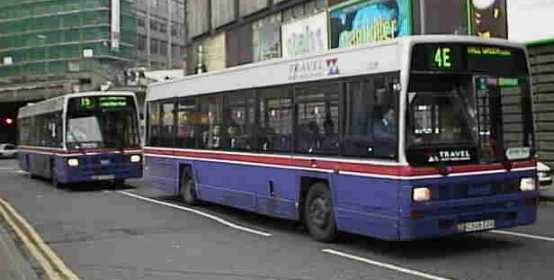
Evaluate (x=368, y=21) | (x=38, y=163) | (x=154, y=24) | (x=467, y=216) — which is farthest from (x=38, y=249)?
(x=154, y=24)

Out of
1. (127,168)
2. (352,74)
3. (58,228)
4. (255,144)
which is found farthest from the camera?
(127,168)

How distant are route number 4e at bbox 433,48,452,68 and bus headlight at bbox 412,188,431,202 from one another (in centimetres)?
146

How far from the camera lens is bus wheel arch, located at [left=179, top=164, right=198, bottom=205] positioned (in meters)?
16.2

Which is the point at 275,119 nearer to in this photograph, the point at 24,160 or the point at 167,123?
the point at 167,123

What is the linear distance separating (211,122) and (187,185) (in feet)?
7.32

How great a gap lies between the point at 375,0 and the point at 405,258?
16.9 meters

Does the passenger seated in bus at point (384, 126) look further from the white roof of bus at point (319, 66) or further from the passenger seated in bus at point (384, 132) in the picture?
the white roof of bus at point (319, 66)

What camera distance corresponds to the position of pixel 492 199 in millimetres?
9961

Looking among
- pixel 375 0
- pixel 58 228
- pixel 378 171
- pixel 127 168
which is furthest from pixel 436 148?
pixel 375 0

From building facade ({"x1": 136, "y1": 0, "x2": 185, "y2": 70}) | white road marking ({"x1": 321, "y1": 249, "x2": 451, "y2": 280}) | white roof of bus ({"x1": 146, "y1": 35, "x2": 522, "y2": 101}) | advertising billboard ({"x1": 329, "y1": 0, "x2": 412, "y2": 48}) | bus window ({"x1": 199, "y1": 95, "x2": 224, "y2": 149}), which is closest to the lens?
white road marking ({"x1": 321, "y1": 249, "x2": 451, "y2": 280})

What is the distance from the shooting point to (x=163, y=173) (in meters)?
17.7

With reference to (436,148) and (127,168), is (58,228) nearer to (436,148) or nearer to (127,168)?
(436,148)

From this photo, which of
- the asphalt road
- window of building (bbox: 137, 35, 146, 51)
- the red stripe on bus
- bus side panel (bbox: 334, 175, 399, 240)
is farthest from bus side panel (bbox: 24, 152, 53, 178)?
window of building (bbox: 137, 35, 146, 51)

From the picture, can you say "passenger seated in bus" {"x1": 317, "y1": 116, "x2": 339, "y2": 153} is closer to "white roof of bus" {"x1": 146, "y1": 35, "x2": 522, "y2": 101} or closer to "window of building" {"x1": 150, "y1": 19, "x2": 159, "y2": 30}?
"white roof of bus" {"x1": 146, "y1": 35, "x2": 522, "y2": 101}
